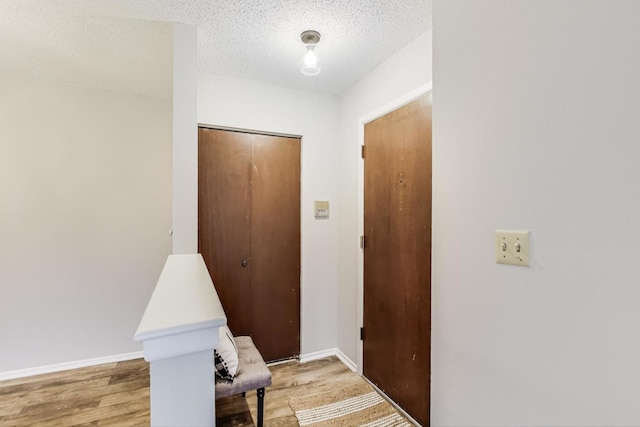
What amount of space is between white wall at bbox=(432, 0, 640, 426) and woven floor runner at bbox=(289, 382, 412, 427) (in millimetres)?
797

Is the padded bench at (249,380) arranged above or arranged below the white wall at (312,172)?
below

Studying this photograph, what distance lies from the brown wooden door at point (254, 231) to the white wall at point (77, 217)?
0.77m

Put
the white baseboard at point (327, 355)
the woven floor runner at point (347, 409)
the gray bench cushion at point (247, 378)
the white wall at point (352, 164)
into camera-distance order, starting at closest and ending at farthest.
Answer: the gray bench cushion at point (247, 378), the woven floor runner at point (347, 409), the white wall at point (352, 164), the white baseboard at point (327, 355)

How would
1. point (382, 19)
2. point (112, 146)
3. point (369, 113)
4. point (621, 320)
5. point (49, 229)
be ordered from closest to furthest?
point (621, 320) < point (382, 19) < point (369, 113) < point (49, 229) < point (112, 146)

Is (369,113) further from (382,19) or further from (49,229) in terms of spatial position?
(49,229)

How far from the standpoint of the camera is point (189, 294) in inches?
33.1

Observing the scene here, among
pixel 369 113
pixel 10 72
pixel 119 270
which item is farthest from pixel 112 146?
pixel 369 113

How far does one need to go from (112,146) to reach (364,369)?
293 centimetres

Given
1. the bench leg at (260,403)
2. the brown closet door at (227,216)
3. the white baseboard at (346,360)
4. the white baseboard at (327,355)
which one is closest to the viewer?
the bench leg at (260,403)

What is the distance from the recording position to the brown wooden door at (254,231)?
2.44 meters

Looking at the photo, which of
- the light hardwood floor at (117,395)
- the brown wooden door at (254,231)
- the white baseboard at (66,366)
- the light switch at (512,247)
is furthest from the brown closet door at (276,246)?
the light switch at (512,247)

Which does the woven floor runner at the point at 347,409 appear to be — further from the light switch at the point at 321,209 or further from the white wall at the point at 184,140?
the light switch at the point at 321,209

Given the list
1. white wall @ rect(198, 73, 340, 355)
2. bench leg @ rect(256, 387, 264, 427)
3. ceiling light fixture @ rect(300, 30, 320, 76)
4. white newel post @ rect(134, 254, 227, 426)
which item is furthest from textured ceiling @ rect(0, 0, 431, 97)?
bench leg @ rect(256, 387, 264, 427)

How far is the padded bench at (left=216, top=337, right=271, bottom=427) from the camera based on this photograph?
1480 millimetres
